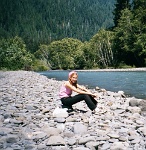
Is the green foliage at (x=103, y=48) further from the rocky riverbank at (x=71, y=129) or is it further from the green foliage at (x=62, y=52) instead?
the rocky riverbank at (x=71, y=129)

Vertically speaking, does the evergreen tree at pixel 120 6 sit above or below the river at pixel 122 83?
above

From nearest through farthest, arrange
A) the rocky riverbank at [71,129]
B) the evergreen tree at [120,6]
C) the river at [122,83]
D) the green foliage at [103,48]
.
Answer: the rocky riverbank at [71,129], the river at [122,83], the evergreen tree at [120,6], the green foliage at [103,48]

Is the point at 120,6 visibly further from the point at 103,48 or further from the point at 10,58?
the point at 10,58

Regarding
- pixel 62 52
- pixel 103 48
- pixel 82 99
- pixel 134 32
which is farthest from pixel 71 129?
pixel 62 52

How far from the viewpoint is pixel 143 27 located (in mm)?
63688

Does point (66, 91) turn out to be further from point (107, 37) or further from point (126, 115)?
point (107, 37)

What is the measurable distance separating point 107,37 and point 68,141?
78935 millimetres

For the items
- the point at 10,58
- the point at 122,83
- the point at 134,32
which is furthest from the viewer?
the point at 10,58

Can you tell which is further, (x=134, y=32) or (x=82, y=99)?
(x=134, y=32)

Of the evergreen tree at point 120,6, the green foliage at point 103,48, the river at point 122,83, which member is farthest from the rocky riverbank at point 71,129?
the evergreen tree at point 120,6

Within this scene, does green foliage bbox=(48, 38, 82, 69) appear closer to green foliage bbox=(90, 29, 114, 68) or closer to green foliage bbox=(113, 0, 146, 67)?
green foliage bbox=(90, 29, 114, 68)

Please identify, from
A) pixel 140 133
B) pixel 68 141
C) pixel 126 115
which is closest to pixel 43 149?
pixel 68 141

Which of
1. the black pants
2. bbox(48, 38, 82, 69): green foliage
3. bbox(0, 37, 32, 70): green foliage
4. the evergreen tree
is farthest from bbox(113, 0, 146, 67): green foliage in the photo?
the black pants

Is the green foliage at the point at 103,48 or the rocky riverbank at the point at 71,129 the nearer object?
the rocky riverbank at the point at 71,129
